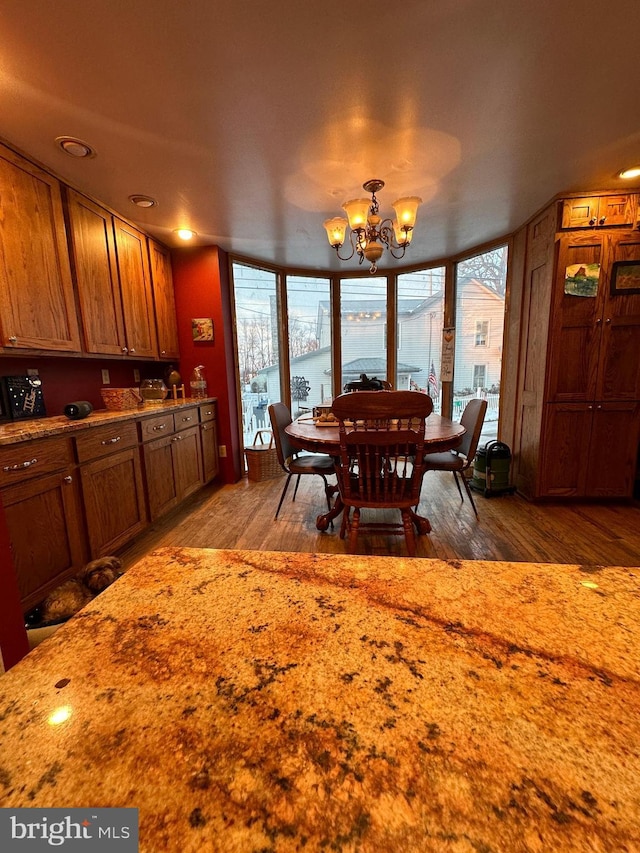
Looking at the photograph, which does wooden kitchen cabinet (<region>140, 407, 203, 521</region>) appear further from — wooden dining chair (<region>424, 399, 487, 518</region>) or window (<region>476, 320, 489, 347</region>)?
window (<region>476, 320, 489, 347</region>)

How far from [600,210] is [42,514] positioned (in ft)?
13.1

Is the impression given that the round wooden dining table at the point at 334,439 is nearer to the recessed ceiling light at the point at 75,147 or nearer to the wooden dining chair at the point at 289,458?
the wooden dining chair at the point at 289,458

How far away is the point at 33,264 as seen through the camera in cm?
191

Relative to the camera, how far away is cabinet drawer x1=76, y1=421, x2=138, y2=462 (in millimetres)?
1894

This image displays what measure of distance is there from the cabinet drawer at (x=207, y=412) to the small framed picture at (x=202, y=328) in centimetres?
66

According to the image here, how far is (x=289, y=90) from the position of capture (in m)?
1.52

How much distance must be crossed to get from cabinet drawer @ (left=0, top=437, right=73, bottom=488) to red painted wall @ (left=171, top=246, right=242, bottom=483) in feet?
5.91

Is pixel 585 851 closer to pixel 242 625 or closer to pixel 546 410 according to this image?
pixel 242 625

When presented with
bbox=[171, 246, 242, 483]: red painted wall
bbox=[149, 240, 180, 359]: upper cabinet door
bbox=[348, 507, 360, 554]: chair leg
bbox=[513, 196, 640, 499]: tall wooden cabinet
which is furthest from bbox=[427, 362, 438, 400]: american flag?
bbox=[149, 240, 180, 359]: upper cabinet door

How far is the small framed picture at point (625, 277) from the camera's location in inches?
101

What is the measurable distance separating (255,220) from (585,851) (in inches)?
128

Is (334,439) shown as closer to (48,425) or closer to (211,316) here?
(48,425)

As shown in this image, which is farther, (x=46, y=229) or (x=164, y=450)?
(x=164, y=450)

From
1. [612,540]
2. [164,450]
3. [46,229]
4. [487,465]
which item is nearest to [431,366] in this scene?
[487,465]
